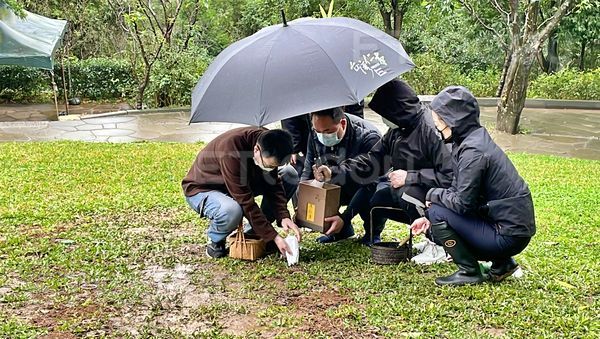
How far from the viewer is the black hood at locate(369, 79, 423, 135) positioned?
11.6ft

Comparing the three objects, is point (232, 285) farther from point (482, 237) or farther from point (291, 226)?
point (482, 237)

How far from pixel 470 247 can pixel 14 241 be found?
9.43 ft

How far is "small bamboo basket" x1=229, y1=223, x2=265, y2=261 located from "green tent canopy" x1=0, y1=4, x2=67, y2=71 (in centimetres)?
788

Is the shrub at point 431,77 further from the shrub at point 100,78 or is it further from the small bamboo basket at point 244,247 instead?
the small bamboo basket at point 244,247

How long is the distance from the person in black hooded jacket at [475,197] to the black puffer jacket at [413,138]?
265 mm

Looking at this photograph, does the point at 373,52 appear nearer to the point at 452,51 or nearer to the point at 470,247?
the point at 470,247

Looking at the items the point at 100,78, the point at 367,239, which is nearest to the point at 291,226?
the point at 367,239

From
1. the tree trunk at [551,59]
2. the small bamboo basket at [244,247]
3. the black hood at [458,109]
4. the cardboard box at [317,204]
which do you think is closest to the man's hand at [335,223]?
the cardboard box at [317,204]

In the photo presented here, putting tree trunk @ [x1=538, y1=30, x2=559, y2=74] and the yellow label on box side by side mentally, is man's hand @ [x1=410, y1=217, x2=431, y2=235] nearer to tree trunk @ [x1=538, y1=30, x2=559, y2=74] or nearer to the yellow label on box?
the yellow label on box

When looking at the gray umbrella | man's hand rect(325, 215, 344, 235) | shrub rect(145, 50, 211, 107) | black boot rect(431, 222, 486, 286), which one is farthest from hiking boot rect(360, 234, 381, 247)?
shrub rect(145, 50, 211, 107)

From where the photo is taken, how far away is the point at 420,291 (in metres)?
3.26

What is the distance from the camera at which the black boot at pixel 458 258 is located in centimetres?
321

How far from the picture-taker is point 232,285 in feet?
11.2

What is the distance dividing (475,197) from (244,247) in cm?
140
